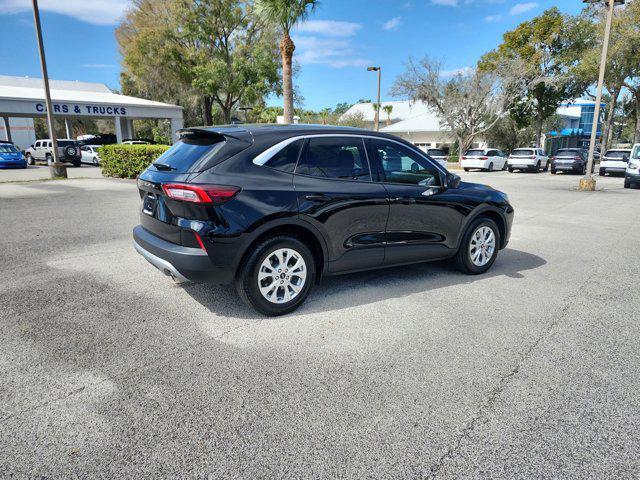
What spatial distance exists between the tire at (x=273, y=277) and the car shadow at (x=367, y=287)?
0.17 m

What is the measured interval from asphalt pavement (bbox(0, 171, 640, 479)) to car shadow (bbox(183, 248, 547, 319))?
0.03m

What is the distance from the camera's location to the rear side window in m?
4.04

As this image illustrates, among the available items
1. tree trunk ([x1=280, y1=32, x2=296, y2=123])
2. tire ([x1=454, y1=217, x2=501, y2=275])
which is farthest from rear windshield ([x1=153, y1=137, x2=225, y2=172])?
tree trunk ([x1=280, y1=32, x2=296, y2=123])

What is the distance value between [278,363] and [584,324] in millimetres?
2963

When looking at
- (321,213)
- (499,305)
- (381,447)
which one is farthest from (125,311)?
(499,305)

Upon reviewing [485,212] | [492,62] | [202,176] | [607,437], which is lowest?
[607,437]

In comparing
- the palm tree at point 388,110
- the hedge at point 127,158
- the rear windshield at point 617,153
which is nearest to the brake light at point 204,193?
the hedge at point 127,158

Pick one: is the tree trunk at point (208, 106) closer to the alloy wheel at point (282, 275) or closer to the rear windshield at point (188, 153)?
the rear windshield at point (188, 153)

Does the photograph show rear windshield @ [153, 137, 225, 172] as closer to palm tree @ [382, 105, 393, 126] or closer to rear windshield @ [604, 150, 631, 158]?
rear windshield @ [604, 150, 631, 158]

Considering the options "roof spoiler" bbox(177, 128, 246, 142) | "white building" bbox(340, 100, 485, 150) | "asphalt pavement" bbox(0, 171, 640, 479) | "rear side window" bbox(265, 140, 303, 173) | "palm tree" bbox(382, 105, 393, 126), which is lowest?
"asphalt pavement" bbox(0, 171, 640, 479)

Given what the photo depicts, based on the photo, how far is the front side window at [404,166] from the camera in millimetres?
4746

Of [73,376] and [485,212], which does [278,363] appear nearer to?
[73,376]

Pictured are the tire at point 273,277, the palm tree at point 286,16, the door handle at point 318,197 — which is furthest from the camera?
the palm tree at point 286,16

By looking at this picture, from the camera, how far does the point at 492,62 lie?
36.7 metres
